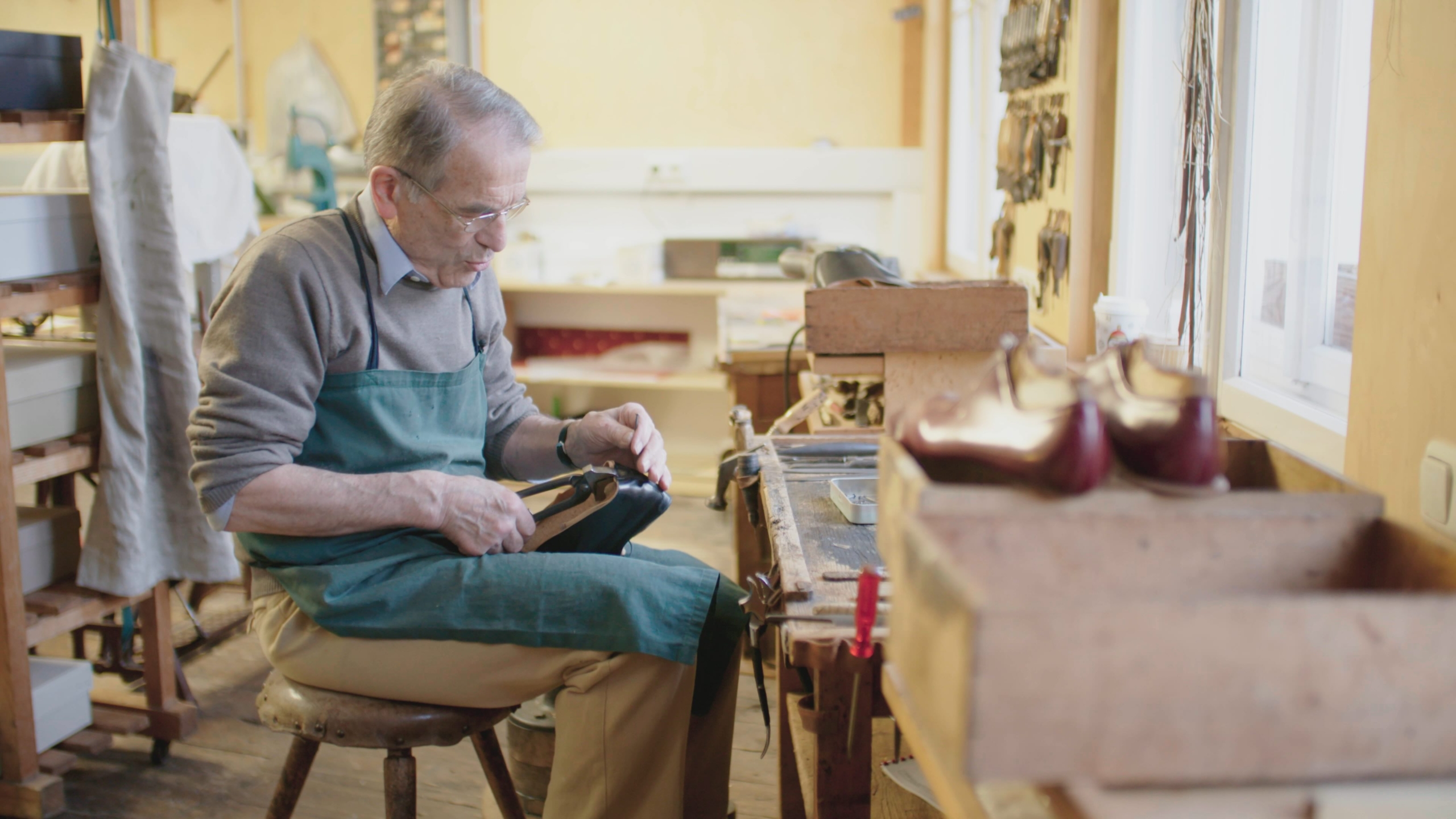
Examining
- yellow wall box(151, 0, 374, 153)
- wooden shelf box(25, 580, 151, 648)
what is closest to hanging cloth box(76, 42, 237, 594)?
wooden shelf box(25, 580, 151, 648)

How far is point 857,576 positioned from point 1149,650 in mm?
755

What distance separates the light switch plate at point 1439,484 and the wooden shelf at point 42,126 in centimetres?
234

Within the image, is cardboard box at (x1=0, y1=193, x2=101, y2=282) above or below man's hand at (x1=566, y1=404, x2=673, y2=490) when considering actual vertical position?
above

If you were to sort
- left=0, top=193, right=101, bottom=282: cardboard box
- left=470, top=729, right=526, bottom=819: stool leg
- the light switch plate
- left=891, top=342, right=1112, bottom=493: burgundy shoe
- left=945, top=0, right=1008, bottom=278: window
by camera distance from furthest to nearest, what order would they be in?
left=945, top=0, right=1008, bottom=278: window
left=0, top=193, right=101, bottom=282: cardboard box
left=470, top=729, right=526, bottom=819: stool leg
the light switch plate
left=891, top=342, right=1112, bottom=493: burgundy shoe

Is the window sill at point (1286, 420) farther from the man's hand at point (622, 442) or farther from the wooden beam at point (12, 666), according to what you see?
the wooden beam at point (12, 666)

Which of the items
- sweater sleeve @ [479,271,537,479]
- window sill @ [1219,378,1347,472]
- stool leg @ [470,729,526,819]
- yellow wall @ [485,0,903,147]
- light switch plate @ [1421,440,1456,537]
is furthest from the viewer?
yellow wall @ [485,0,903,147]

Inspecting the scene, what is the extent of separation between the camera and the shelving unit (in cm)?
212

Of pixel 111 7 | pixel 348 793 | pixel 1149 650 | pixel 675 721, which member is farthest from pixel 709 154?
pixel 1149 650

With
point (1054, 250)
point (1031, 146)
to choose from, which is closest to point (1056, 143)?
point (1031, 146)

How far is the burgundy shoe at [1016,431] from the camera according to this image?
0.80 metres

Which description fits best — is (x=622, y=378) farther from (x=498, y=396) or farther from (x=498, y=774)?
(x=498, y=774)

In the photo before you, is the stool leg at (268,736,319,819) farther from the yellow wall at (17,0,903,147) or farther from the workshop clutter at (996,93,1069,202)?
the yellow wall at (17,0,903,147)

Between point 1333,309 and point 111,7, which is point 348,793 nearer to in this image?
point 111,7

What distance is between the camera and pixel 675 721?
5.28 feet
